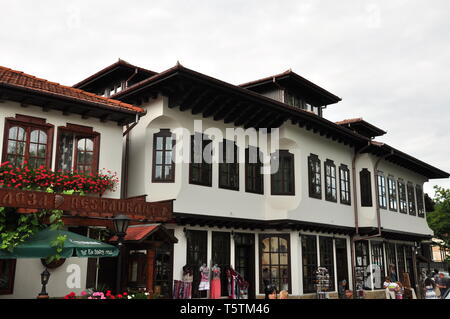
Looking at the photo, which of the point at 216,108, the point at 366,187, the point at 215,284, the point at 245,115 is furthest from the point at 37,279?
the point at 366,187

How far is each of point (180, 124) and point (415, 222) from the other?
17410 millimetres

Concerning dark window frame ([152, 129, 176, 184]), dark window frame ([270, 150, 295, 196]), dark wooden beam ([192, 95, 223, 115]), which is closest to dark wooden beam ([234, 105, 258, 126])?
dark wooden beam ([192, 95, 223, 115])

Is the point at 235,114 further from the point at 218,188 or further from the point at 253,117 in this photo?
the point at 218,188

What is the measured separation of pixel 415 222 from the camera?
2681cm

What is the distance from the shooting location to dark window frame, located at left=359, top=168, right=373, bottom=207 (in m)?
22.1

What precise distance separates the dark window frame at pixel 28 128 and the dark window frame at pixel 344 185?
42.4 ft

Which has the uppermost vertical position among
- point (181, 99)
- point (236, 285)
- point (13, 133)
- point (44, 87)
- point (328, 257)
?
point (181, 99)

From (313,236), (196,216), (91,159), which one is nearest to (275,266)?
(313,236)

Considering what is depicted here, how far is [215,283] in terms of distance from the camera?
15.3 meters

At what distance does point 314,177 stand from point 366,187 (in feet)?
14.8

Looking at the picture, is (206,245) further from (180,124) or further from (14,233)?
(14,233)

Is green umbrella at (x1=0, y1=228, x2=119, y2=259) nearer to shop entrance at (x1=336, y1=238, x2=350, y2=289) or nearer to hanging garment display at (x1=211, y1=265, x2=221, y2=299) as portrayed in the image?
hanging garment display at (x1=211, y1=265, x2=221, y2=299)

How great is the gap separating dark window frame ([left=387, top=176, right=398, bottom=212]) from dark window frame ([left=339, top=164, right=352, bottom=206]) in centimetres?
341
